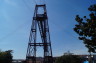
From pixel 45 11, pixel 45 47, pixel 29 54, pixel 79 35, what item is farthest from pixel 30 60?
pixel 79 35

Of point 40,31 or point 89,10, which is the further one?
point 40,31

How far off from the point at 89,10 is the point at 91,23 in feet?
4.92

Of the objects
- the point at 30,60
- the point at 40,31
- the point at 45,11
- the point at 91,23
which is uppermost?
the point at 45,11

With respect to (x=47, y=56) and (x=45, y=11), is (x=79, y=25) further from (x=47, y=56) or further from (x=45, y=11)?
(x=47, y=56)

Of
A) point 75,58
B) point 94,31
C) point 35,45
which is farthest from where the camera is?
point 75,58

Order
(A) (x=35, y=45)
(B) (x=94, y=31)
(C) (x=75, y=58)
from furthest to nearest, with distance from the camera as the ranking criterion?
(C) (x=75, y=58)
(A) (x=35, y=45)
(B) (x=94, y=31)

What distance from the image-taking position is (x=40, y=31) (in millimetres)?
41281

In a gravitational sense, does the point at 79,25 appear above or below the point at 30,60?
above

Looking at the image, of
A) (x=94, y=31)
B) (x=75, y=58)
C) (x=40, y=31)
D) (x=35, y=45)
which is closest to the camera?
(x=94, y=31)

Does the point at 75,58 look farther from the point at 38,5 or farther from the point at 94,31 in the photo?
the point at 94,31

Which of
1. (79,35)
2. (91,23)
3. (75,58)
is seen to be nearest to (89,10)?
(91,23)

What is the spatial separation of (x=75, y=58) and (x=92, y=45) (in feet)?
146

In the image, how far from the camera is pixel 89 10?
58.6 feet

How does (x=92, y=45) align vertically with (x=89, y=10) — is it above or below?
below
